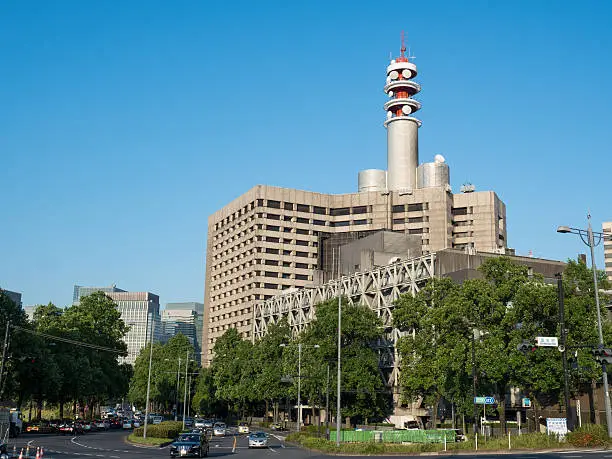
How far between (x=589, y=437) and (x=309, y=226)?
125 metres

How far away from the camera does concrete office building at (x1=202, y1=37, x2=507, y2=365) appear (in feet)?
486

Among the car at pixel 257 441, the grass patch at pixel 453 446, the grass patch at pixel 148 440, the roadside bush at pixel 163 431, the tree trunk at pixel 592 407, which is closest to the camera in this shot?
the grass patch at pixel 453 446

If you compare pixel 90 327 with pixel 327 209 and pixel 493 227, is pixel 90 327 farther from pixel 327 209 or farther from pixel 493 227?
pixel 493 227

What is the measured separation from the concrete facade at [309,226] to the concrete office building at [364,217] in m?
0.23

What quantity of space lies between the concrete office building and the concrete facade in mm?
227

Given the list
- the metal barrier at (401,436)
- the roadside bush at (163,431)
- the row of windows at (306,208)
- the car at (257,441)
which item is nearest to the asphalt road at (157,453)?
the car at (257,441)

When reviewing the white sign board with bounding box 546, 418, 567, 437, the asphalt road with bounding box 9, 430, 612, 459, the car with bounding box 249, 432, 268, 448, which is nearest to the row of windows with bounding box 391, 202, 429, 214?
the car with bounding box 249, 432, 268, 448

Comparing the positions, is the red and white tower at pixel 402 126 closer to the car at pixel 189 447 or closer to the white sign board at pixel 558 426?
the white sign board at pixel 558 426

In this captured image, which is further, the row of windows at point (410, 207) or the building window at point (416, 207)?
the building window at point (416, 207)

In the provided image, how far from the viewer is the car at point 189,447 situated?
36.7m

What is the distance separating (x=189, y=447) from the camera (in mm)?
36906

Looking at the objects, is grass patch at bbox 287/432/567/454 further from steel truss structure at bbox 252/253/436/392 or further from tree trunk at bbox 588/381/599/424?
steel truss structure at bbox 252/253/436/392

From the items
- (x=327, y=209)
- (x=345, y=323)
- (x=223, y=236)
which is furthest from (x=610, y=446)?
(x=223, y=236)

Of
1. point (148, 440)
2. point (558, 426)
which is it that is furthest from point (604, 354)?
point (148, 440)
